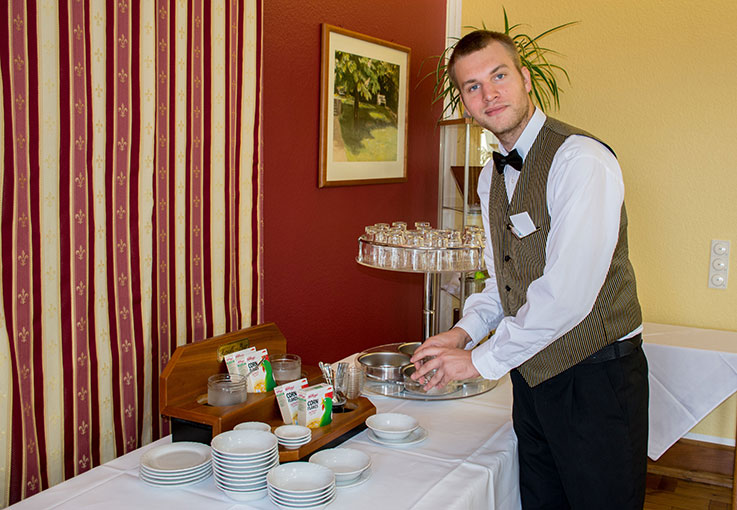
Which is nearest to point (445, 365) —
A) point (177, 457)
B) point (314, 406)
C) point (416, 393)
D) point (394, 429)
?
point (394, 429)

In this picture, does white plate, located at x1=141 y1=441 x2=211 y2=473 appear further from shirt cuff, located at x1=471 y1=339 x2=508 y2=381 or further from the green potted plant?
the green potted plant

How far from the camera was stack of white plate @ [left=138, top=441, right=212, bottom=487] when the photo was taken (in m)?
1.43

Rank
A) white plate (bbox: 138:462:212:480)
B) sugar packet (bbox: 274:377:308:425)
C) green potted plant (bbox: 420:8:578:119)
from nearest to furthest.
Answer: white plate (bbox: 138:462:212:480)
sugar packet (bbox: 274:377:308:425)
green potted plant (bbox: 420:8:578:119)

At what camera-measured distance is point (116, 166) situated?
1.85m

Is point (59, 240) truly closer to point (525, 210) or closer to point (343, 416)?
point (343, 416)

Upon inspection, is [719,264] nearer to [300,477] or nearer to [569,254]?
[569,254]

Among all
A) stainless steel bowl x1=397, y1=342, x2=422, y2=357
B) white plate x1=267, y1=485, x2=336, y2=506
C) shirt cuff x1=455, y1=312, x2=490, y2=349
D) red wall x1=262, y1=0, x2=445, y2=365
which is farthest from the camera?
red wall x1=262, y1=0, x2=445, y2=365

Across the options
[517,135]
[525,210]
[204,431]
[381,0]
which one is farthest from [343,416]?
[381,0]

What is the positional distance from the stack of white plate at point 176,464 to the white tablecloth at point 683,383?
199 centimetres

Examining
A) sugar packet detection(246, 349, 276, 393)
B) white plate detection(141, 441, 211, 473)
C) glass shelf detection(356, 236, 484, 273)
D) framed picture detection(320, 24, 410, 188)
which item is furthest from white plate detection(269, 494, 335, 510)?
framed picture detection(320, 24, 410, 188)

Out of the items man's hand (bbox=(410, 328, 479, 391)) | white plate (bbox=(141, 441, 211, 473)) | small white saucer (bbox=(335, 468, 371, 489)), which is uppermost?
man's hand (bbox=(410, 328, 479, 391))

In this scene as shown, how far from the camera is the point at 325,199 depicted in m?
2.87

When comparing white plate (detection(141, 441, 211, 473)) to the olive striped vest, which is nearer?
white plate (detection(141, 441, 211, 473))

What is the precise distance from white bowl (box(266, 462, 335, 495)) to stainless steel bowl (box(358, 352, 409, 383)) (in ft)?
2.26
